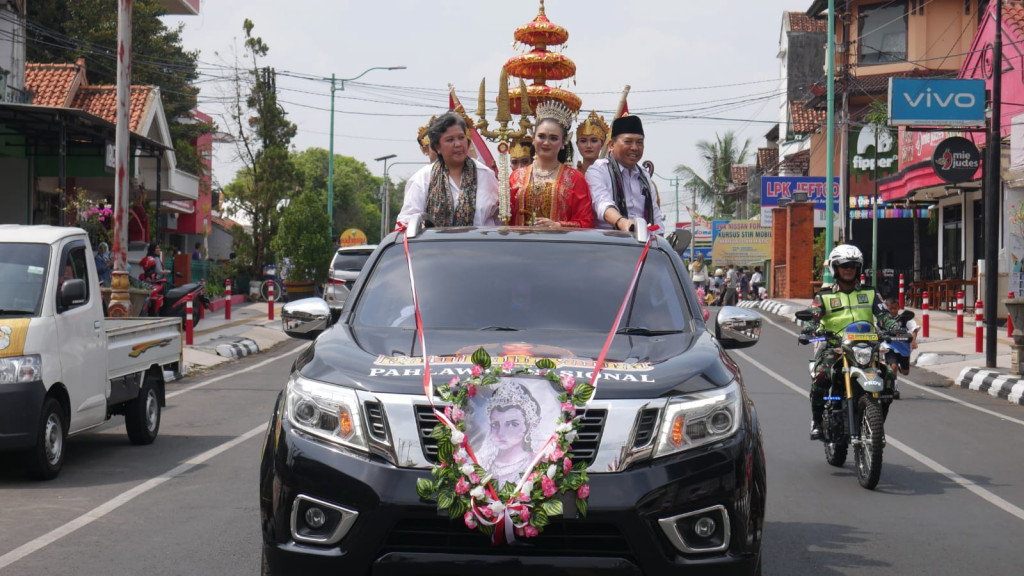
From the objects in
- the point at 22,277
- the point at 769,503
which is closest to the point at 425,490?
the point at 769,503

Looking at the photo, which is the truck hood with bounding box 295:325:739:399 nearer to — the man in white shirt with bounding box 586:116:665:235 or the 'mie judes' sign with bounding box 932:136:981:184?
the man in white shirt with bounding box 586:116:665:235

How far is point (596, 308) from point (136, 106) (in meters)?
33.4

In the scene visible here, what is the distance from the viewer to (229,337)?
23094 mm

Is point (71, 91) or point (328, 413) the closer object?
point (328, 413)

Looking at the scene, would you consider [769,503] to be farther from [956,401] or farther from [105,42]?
[105,42]

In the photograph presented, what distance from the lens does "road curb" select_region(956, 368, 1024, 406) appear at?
15.9 m

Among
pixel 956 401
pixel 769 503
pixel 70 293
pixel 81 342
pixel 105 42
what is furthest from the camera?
pixel 105 42

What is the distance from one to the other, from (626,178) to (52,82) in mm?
30255

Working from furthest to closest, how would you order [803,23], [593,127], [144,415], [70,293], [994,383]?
[803,23] → [994,383] → [144,415] → [593,127] → [70,293]

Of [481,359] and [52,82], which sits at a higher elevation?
[52,82]

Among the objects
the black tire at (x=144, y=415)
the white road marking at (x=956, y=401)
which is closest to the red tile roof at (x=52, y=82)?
the white road marking at (x=956, y=401)

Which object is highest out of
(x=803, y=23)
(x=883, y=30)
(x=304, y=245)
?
(x=803, y=23)

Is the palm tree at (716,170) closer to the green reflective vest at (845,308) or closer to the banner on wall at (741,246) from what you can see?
the banner on wall at (741,246)

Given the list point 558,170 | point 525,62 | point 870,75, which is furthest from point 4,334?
point 870,75
